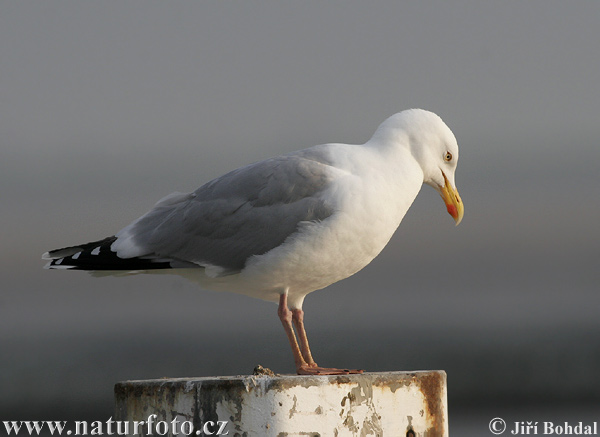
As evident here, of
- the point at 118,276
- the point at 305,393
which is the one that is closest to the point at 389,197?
the point at 305,393

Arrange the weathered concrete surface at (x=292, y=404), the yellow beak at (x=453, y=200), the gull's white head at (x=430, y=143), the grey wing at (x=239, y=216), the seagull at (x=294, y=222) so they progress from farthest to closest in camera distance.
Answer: the yellow beak at (x=453, y=200) → the gull's white head at (x=430, y=143) → the grey wing at (x=239, y=216) → the seagull at (x=294, y=222) → the weathered concrete surface at (x=292, y=404)

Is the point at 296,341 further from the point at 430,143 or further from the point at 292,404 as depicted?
the point at 430,143

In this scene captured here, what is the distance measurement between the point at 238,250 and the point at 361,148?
4.15 feet

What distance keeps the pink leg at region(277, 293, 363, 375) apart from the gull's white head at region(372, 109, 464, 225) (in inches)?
60.6

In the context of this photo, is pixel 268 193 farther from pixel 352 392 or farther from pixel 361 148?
pixel 352 392

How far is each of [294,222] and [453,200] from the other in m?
1.51

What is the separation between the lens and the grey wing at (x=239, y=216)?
5875 millimetres

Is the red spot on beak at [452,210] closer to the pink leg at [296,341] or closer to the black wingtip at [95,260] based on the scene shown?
the pink leg at [296,341]

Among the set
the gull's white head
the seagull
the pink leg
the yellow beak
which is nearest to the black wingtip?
the seagull

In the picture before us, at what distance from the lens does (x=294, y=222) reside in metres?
5.83

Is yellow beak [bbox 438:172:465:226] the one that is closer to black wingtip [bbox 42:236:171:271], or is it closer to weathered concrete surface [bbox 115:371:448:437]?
weathered concrete surface [bbox 115:371:448:437]

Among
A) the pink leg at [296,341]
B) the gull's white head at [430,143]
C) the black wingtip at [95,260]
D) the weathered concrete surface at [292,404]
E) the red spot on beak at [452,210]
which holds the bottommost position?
the weathered concrete surface at [292,404]

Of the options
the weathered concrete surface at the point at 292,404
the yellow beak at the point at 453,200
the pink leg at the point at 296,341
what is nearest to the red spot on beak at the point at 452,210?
the yellow beak at the point at 453,200

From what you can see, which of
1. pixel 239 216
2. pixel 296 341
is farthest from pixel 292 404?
pixel 239 216
